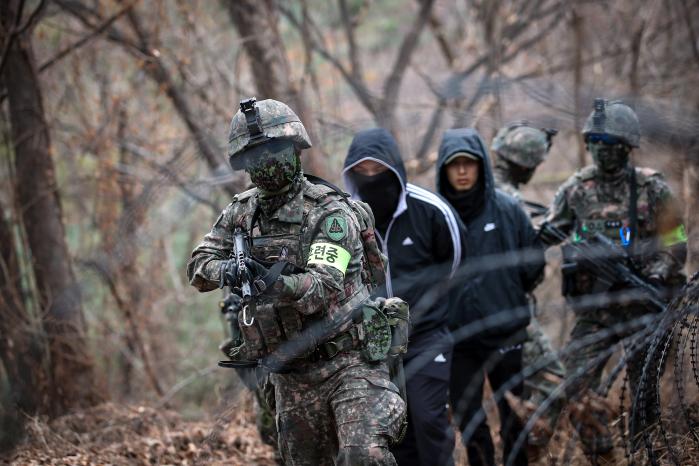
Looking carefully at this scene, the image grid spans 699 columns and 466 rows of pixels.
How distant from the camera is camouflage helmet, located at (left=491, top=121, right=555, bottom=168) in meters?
6.70

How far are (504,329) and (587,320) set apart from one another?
33.4 inches

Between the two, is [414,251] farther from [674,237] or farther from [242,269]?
[674,237]

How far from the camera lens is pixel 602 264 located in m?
5.74

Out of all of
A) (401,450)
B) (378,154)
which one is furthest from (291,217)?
(401,450)

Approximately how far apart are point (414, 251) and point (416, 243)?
52mm

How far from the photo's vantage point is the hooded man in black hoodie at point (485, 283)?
549 centimetres

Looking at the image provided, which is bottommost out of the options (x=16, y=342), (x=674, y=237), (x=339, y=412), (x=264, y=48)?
(x=339, y=412)

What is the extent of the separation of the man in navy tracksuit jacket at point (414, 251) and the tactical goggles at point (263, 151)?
117cm

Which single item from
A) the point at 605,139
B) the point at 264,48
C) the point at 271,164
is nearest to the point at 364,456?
the point at 271,164

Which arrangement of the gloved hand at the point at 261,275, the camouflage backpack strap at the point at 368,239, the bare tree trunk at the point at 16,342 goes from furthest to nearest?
the bare tree trunk at the point at 16,342, the camouflage backpack strap at the point at 368,239, the gloved hand at the point at 261,275

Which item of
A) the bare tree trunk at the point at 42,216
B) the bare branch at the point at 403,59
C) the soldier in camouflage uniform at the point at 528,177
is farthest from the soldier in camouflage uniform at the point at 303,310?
the bare branch at the point at 403,59

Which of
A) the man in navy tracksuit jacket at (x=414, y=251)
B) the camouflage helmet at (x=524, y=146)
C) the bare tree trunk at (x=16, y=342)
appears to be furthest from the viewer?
the bare tree trunk at (x=16, y=342)

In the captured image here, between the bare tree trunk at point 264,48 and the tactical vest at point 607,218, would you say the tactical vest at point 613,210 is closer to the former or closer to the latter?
the tactical vest at point 607,218

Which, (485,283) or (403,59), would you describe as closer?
(485,283)
